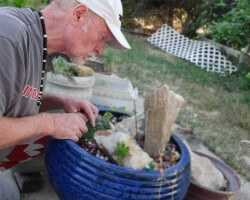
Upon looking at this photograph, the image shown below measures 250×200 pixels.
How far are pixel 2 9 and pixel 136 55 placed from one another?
23.8ft

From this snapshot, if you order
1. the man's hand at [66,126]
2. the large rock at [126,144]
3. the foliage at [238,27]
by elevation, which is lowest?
the foliage at [238,27]

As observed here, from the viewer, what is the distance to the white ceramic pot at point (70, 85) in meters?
3.59

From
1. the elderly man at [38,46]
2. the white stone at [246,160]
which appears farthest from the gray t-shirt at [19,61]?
the white stone at [246,160]

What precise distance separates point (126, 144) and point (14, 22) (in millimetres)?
1146

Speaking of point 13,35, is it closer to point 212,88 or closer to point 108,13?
point 108,13

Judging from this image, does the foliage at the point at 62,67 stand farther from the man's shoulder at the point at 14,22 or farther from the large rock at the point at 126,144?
the man's shoulder at the point at 14,22

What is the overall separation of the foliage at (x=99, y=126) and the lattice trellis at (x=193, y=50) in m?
6.14

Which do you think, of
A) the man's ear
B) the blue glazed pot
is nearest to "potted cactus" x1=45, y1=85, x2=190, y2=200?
the blue glazed pot

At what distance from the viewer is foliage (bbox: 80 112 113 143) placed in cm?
263

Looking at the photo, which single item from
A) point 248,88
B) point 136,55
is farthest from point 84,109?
point 136,55

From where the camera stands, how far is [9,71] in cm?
160

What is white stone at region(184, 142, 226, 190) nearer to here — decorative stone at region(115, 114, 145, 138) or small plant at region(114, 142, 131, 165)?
decorative stone at region(115, 114, 145, 138)

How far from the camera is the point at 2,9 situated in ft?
5.83

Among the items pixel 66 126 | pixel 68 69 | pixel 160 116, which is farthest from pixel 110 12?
pixel 68 69
